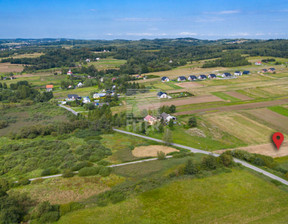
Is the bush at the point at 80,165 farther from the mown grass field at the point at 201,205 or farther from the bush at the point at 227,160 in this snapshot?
the bush at the point at 227,160

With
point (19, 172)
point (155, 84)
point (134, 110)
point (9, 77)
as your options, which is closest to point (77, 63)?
point (9, 77)

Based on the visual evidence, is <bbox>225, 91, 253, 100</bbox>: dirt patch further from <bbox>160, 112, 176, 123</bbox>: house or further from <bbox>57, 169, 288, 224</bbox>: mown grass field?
<bbox>57, 169, 288, 224</bbox>: mown grass field

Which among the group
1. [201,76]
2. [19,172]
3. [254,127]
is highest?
[201,76]

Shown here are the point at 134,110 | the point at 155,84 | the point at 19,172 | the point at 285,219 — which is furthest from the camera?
the point at 155,84

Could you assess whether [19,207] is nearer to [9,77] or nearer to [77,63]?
[9,77]

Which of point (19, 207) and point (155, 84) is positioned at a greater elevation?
point (155, 84)

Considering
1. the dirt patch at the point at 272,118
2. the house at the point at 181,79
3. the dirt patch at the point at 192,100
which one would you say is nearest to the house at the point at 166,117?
the dirt patch at the point at 192,100
